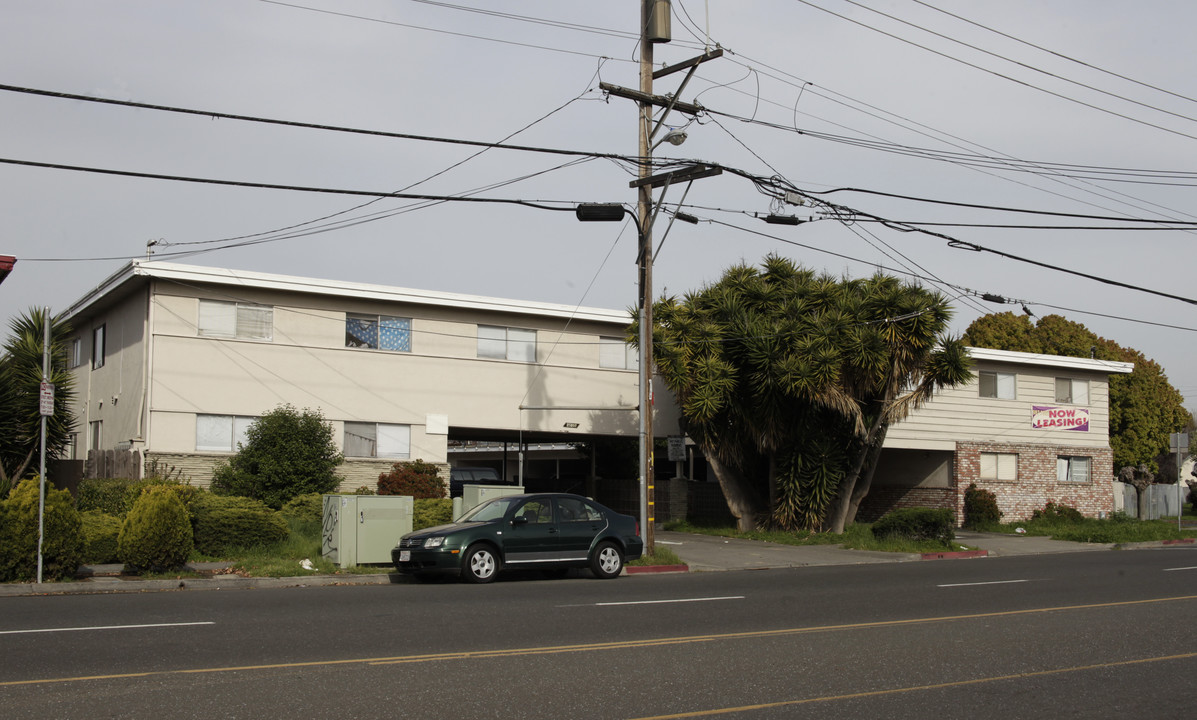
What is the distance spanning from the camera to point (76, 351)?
31172mm

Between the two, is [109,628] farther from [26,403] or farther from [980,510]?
[980,510]

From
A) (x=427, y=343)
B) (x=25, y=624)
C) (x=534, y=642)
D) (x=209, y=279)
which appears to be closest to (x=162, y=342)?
(x=209, y=279)

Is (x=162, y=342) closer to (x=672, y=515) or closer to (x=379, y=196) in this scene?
(x=379, y=196)

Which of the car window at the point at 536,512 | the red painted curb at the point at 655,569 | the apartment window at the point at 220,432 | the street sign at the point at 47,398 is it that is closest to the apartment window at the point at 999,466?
the red painted curb at the point at 655,569

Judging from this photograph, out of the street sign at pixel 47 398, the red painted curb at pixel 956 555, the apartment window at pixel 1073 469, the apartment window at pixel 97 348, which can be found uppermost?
the apartment window at pixel 97 348

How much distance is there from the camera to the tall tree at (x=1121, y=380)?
5006 cm

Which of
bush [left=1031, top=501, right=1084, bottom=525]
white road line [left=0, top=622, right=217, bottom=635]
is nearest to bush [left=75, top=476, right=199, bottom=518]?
white road line [left=0, top=622, right=217, bottom=635]

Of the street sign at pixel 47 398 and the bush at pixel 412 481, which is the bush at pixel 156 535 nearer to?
the street sign at pixel 47 398

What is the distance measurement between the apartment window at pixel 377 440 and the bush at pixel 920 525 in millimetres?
11908

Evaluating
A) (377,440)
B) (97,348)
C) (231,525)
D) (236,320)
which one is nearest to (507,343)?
(377,440)

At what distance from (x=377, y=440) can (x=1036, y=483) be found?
22207 millimetres

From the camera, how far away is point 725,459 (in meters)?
28.8

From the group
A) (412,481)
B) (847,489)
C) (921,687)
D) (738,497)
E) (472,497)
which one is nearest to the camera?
(921,687)

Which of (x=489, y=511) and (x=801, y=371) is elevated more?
(x=801, y=371)
